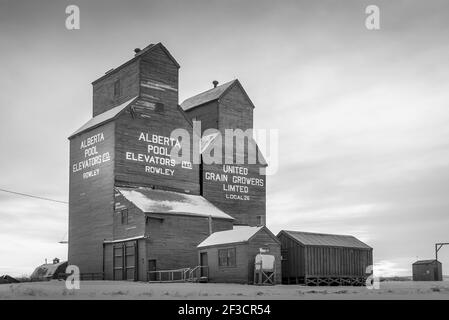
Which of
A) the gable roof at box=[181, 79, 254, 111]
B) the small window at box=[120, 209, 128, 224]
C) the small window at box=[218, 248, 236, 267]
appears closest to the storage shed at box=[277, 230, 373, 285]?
the small window at box=[218, 248, 236, 267]

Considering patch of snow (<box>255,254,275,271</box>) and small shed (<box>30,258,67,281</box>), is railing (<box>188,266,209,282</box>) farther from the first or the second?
small shed (<box>30,258,67,281</box>)

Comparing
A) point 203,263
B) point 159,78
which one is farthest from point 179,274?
point 159,78

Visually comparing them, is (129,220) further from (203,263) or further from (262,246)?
(262,246)

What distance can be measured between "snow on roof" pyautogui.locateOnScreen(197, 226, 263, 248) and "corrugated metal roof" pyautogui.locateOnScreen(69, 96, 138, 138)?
1385 cm

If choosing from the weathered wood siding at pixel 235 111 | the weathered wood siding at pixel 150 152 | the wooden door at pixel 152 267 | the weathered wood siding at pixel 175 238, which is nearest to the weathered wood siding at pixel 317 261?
the weathered wood siding at pixel 175 238

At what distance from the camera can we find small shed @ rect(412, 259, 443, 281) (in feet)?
224

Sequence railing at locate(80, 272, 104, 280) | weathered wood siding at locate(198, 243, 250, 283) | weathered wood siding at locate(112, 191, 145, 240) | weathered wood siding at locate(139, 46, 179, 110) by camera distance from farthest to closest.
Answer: weathered wood siding at locate(139, 46, 179, 110)
railing at locate(80, 272, 104, 280)
weathered wood siding at locate(112, 191, 145, 240)
weathered wood siding at locate(198, 243, 250, 283)

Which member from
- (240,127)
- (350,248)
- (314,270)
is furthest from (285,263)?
A: (240,127)

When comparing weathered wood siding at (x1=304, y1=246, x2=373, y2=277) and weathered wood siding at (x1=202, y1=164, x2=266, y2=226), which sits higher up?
weathered wood siding at (x1=202, y1=164, x2=266, y2=226)

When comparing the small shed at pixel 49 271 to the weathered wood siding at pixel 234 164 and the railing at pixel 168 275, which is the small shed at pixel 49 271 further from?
the weathered wood siding at pixel 234 164

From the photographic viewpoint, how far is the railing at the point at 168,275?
156ft

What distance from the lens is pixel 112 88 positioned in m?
59.5

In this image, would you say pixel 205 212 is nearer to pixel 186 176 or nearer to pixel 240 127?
pixel 186 176

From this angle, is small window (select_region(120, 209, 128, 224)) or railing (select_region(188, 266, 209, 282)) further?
small window (select_region(120, 209, 128, 224))
